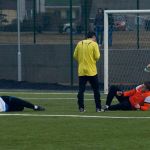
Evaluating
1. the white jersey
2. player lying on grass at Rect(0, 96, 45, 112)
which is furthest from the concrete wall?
the white jersey

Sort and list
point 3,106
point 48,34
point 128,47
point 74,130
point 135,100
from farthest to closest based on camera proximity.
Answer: point 48,34
point 128,47
point 135,100
point 3,106
point 74,130

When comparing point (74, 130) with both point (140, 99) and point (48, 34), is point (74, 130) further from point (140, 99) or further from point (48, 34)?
point (48, 34)

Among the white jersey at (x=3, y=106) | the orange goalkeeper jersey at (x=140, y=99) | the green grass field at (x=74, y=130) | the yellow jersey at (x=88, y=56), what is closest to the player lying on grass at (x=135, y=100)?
A: the orange goalkeeper jersey at (x=140, y=99)

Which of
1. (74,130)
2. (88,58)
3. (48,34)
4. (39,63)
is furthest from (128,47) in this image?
(74,130)

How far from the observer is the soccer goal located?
98.1 ft

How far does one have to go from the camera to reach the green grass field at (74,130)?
14.9 metres

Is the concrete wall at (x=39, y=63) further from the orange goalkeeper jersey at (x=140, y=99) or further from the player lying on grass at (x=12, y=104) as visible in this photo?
the player lying on grass at (x=12, y=104)

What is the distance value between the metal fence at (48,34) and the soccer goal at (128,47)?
2.29 meters

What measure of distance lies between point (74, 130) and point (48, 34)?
17.7 m

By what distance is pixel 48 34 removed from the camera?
34469mm

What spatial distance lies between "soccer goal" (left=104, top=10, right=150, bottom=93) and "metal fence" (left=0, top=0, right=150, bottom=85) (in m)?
2.29

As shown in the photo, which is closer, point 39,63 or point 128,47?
point 128,47

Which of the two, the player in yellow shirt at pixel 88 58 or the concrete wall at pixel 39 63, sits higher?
the player in yellow shirt at pixel 88 58

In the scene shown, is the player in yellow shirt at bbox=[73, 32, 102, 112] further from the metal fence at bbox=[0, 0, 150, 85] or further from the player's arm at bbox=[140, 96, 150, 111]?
the metal fence at bbox=[0, 0, 150, 85]
